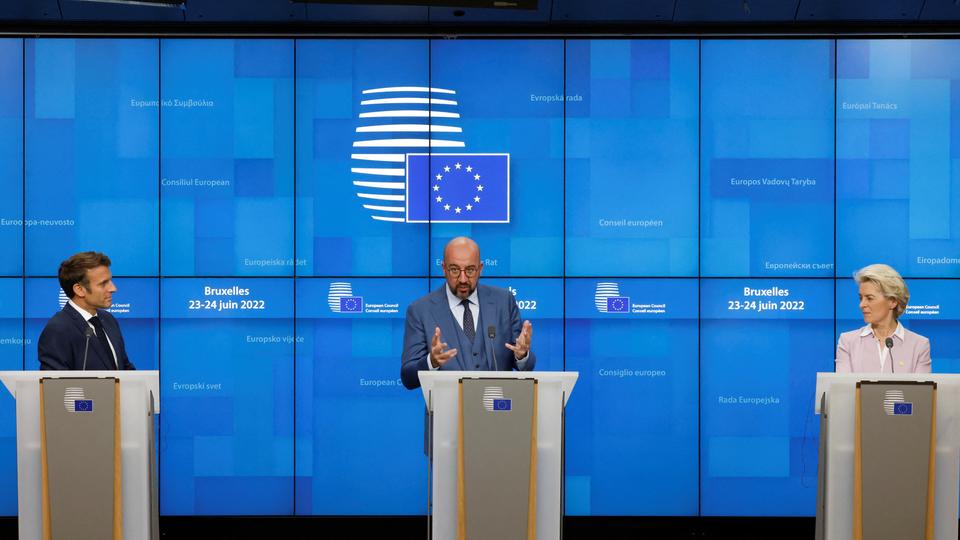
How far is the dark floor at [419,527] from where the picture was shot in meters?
6.12

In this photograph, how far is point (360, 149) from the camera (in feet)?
20.2

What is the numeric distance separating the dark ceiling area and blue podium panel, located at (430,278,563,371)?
5.53 ft

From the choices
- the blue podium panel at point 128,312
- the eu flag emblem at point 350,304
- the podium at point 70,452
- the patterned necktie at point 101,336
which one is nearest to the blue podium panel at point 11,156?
the blue podium panel at point 128,312

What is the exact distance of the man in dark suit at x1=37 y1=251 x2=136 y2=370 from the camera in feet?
14.4

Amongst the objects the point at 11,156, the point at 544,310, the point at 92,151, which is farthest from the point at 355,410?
the point at 11,156

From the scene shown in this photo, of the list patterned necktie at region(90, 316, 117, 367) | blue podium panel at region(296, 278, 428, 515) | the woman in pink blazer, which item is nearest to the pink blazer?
the woman in pink blazer

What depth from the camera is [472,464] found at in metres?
3.78

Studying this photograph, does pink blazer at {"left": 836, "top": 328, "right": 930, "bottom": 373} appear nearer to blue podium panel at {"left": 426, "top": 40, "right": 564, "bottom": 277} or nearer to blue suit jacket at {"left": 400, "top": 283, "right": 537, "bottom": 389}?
blue suit jacket at {"left": 400, "top": 283, "right": 537, "bottom": 389}

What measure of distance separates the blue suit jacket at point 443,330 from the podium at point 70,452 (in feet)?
4.29

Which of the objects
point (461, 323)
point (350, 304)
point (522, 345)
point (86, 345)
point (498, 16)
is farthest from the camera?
point (350, 304)

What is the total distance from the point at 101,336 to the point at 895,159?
16.4ft

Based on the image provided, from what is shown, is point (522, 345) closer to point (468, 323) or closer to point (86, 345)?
point (468, 323)

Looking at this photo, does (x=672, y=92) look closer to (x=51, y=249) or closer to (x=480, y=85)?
(x=480, y=85)

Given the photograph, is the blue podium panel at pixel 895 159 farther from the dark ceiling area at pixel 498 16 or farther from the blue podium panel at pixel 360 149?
the blue podium panel at pixel 360 149
